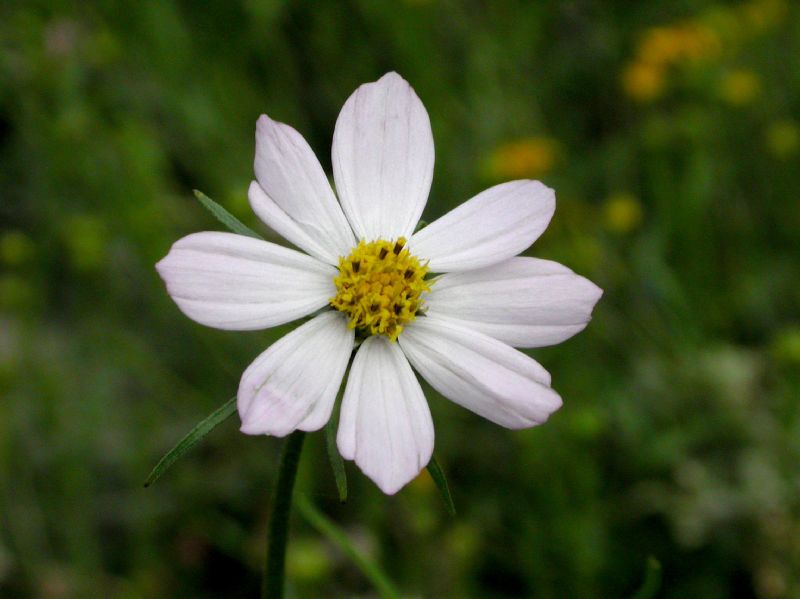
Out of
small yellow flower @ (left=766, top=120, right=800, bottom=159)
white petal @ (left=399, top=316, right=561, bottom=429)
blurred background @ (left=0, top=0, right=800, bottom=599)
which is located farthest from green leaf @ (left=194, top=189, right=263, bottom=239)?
small yellow flower @ (left=766, top=120, right=800, bottom=159)

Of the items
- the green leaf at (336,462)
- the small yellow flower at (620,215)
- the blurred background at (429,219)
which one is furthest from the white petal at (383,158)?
the small yellow flower at (620,215)

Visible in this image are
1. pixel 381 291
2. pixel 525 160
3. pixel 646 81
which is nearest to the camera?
pixel 381 291

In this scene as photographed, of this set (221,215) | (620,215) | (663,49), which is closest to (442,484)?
(221,215)

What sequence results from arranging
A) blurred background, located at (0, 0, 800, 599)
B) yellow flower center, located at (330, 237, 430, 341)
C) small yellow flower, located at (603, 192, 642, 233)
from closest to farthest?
1. yellow flower center, located at (330, 237, 430, 341)
2. blurred background, located at (0, 0, 800, 599)
3. small yellow flower, located at (603, 192, 642, 233)

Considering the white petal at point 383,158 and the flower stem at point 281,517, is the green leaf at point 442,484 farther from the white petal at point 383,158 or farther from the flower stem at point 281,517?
the white petal at point 383,158

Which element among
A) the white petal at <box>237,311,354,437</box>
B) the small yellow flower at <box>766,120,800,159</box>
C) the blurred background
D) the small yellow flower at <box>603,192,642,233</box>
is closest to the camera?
the white petal at <box>237,311,354,437</box>

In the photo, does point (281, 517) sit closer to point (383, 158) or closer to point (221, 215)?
point (221, 215)

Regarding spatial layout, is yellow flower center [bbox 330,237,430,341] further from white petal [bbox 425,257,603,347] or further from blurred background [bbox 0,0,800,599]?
blurred background [bbox 0,0,800,599]
